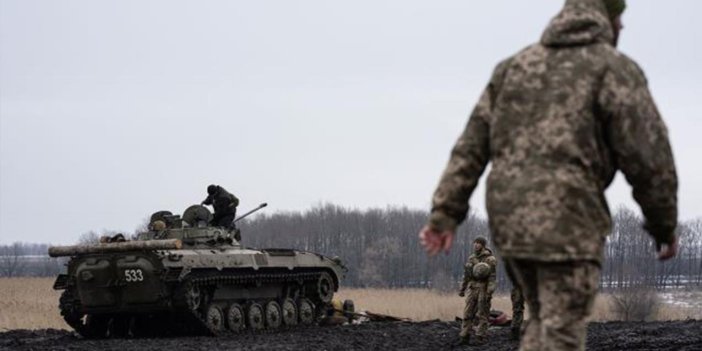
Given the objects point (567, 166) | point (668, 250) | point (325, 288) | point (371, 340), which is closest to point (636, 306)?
point (325, 288)

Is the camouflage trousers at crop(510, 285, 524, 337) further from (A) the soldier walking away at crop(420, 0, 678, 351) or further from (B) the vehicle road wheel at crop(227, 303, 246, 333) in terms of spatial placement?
(A) the soldier walking away at crop(420, 0, 678, 351)

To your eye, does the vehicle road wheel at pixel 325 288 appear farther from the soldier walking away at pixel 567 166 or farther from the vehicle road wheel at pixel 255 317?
the soldier walking away at pixel 567 166

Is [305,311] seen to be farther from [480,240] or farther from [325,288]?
[480,240]

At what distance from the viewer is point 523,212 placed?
5320mm

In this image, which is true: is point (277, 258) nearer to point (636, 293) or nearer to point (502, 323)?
point (502, 323)

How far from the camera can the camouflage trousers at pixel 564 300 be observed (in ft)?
17.5

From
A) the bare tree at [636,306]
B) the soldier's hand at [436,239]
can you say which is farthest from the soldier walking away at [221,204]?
the soldier's hand at [436,239]

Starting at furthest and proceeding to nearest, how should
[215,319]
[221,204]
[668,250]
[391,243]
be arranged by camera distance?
[391,243], [221,204], [215,319], [668,250]

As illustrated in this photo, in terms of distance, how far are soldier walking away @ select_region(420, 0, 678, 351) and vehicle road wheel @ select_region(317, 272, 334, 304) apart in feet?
67.0

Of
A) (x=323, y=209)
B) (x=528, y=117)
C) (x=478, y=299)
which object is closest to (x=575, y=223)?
(x=528, y=117)

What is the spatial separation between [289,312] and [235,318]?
210 centimetres

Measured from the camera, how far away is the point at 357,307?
37.4m

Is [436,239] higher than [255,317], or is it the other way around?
[436,239]

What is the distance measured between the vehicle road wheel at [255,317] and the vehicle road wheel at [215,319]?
847 millimetres
